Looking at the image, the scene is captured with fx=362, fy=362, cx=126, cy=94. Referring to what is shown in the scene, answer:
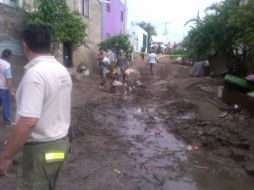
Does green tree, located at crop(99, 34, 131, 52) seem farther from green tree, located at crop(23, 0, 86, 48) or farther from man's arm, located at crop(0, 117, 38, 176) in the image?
man's arm, located at crop(0, 117, 38, 176)

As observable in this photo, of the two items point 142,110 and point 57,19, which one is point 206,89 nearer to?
point 142,110

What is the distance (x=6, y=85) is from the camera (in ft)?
24.4

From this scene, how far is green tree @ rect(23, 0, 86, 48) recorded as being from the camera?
1402 cm

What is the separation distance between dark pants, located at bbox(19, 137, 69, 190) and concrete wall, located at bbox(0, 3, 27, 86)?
1016 cm

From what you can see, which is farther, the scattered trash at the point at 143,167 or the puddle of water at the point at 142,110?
the puddle of water at the point at 142,110

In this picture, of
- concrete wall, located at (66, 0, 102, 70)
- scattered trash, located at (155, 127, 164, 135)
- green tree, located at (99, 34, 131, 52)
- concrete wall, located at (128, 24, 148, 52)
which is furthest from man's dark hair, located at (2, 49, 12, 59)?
concrete wall, located at (128, 24, 148, 52)

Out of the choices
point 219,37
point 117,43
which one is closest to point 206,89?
point 219,37

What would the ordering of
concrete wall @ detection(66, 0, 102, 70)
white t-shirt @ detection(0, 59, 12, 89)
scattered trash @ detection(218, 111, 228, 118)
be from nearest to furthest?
white t-shirt @ detection(0, 59, 12, 89)
scattered trash @ detection(218, 111, 228, 118)
concrete wall @ detection(66, 0, 102, 70)

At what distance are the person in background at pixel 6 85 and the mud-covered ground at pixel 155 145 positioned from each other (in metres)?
0.34

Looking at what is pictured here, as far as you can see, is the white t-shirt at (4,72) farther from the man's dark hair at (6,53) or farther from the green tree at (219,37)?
the green tree at (219,37)

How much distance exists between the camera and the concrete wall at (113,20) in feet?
90.8

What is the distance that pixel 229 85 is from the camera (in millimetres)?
12852

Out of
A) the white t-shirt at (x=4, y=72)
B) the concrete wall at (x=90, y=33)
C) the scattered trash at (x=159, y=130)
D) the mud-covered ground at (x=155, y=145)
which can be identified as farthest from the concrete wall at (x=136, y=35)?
the white t-shirt at (x=4, y=72)

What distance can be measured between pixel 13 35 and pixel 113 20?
18.4m
